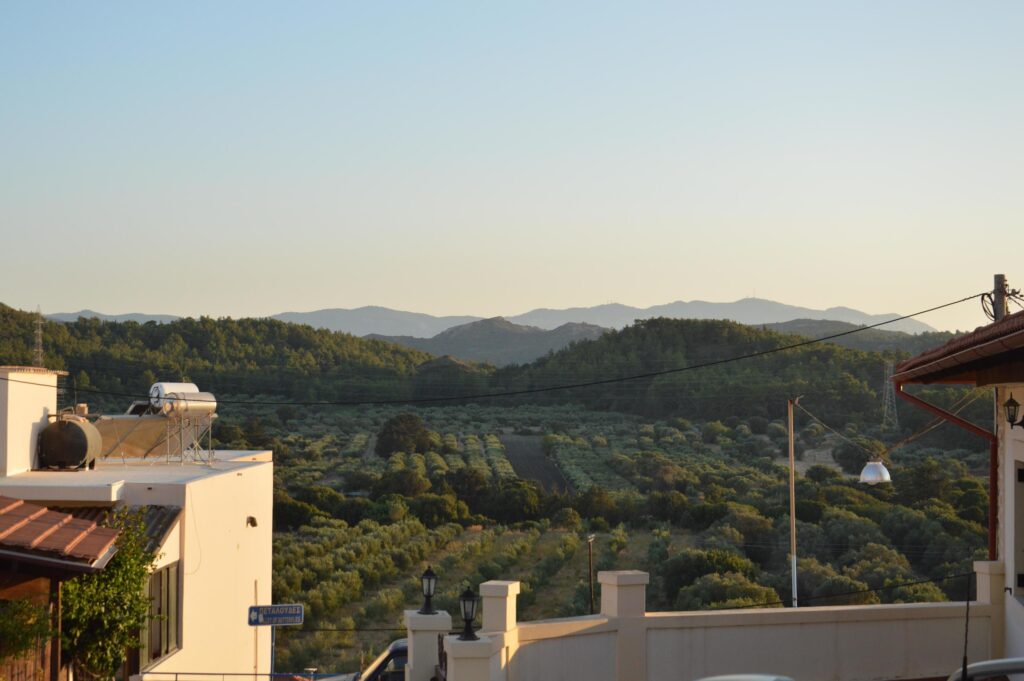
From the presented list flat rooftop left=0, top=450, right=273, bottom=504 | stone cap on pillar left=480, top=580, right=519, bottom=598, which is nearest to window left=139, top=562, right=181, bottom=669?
flat rooftop left=0, top=450, right=273, bottom=504

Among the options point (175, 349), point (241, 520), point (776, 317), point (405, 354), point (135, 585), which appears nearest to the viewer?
point (135, 585)

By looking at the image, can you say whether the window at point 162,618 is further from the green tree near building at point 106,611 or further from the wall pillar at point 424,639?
the wall pillar at point 424,639

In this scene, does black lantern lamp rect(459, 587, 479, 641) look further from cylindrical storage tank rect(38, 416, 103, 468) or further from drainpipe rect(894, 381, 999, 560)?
cylindrical storage tank rect(38, 416, 103, 468)

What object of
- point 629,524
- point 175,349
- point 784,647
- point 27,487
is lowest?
point 629,524

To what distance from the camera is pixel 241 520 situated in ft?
66.4

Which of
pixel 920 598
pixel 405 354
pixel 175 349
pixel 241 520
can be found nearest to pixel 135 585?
pixel 241 520

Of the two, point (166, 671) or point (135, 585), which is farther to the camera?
point (166, 671)

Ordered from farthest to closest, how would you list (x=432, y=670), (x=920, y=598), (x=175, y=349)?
(x=175, y=349), (x=920, y=598), (x=432, y=670)

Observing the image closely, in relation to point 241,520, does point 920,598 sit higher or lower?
lower

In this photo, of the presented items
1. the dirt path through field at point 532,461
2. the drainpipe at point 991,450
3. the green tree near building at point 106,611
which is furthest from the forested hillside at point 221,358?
the drainpipe at point 991,450

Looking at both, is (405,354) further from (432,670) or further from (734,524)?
(432,670)

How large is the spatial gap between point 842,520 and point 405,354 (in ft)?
196

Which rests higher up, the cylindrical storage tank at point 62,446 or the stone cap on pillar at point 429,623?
the cylindrical storage tank at point 62,446

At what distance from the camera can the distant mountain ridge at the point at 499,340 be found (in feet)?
402
